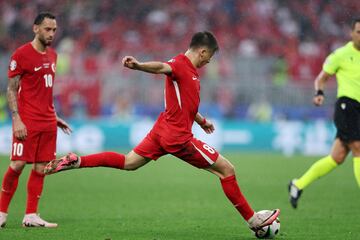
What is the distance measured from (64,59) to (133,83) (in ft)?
10.2

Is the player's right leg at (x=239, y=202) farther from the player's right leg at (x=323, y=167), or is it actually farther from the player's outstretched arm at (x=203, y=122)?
the player's right leg at (x=323, y=167)

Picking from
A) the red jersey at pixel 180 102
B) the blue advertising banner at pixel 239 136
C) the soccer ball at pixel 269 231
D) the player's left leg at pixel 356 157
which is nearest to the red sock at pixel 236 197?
the soccer ball at pixel 269 231

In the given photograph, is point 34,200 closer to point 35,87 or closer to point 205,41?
point 35,87

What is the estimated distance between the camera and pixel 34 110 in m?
8.50

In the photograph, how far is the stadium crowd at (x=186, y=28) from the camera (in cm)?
2611

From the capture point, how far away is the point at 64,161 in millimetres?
7531

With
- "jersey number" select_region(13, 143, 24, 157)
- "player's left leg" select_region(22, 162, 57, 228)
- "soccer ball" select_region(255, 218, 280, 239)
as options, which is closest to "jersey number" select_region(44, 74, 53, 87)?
"jersey number" select_region(13, 143, 24, 157)

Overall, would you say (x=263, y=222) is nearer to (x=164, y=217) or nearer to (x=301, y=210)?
(x=164, y=217)

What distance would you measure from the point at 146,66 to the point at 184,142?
102 centimetres

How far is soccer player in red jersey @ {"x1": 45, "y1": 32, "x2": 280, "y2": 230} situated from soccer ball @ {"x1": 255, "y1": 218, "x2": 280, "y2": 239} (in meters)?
→ 0.06

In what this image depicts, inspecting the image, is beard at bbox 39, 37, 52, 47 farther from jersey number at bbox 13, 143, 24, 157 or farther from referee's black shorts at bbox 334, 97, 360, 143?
referee's black shorts at bbox 334, 97, 360, 143

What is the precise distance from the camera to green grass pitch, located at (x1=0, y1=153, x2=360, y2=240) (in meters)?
8.02

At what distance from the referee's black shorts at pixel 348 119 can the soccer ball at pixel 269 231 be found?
281 centimetres

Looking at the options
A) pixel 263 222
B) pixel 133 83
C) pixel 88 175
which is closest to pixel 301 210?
pixel 263 222
